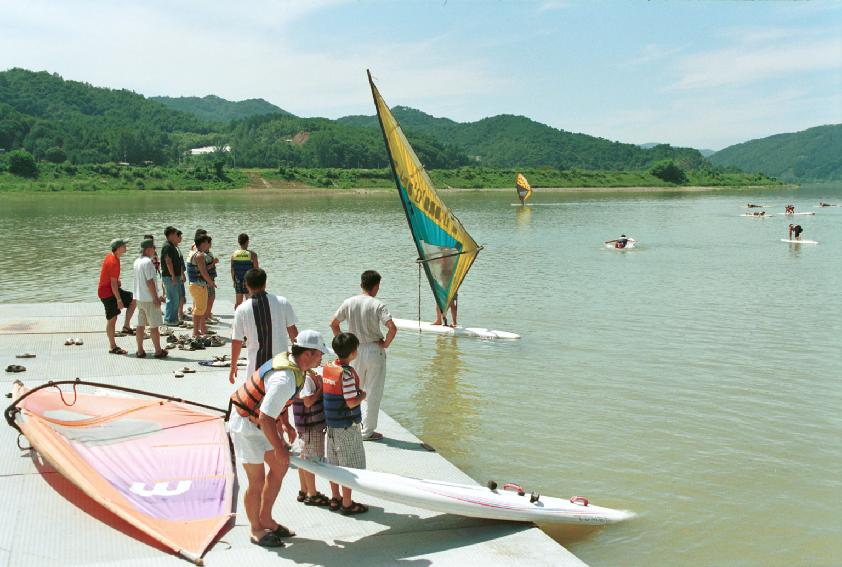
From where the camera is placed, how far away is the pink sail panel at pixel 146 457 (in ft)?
19.2

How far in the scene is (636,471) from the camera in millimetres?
8719

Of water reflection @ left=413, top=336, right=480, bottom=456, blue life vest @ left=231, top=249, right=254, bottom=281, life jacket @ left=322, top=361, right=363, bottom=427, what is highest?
blue life vest @ left=231, top=249, right=254, bottom=281

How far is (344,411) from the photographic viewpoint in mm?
6184

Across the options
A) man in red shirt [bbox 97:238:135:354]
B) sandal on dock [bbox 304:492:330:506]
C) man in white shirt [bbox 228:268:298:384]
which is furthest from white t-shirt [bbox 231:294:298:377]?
man in red shirt [bbox 97:238:135:354]

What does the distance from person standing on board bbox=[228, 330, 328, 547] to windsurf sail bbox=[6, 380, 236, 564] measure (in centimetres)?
40

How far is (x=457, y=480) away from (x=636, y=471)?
2.62 metres

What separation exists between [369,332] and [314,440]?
1743mm

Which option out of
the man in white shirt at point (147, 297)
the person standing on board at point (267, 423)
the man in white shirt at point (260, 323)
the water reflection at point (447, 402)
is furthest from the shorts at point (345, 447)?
the man in white shirt at point (147, 297)

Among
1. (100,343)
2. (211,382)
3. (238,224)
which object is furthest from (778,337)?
(238,224)

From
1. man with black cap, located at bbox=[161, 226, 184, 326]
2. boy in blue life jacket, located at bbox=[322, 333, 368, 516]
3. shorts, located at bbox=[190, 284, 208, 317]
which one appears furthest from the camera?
man with black cap, located at bbox=[161, 226, 184, 326]

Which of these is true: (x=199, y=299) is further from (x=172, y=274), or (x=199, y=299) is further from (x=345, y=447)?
(x=345, y=447)

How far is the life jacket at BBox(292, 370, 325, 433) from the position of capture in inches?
246

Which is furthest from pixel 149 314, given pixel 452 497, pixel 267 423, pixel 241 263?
pixel 452 497

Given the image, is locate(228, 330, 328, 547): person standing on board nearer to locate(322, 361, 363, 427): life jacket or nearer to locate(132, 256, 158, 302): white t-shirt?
locate(322, 361, 363, 427): life jacket
